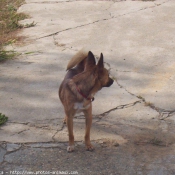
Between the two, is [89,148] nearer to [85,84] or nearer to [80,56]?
[85,84]

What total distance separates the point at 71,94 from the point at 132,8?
5.50 metres

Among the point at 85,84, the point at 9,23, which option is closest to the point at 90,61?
the point at 85,84

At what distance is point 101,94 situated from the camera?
6199 mm

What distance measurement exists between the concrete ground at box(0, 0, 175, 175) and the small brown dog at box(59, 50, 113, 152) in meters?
0.37

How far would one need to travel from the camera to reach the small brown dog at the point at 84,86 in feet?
15.1

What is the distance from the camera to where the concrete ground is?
472cm

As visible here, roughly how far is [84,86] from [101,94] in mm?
1574

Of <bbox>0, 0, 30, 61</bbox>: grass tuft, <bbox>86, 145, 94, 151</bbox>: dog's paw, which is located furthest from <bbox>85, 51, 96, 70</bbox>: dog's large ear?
<bbox>0, 0, 30, 61</bbox>: grass tuft

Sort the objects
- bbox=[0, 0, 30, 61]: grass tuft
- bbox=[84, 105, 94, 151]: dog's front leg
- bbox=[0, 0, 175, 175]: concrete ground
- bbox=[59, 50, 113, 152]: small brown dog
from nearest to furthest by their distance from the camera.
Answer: bbox=[59, 50, 113, 152]: small brown dog
bbox=[0, 0, 175, 175]: concrete ground
bbox=[84, 105, 94, 151]: dog's front leg
bbox=[0, 0, 30, 61]: grass tuft

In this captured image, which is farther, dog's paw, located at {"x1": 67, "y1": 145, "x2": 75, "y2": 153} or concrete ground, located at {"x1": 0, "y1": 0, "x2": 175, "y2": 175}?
dog's paw, located at {"x1": 67, "y1": 145, "x2": 75, "y2": 153}

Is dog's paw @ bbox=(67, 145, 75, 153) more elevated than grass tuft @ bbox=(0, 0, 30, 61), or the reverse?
grass tuft @ bbox=(0, 0, 30, 61)

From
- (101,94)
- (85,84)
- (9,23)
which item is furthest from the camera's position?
(9,23)

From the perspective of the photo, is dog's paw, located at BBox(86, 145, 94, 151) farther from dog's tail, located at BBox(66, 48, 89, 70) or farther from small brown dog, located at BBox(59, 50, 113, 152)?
dog's tail, located at BBox(66, 48, 89, 70)

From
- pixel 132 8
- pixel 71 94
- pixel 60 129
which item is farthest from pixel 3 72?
pixel 132 8
